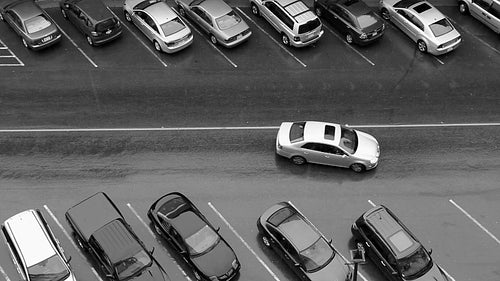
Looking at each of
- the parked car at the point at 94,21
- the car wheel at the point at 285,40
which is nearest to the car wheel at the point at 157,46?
the parked car at the point at 94,21

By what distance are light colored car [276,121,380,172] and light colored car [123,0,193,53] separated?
7.16 m

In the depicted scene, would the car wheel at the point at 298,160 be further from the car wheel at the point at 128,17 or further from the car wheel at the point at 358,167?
the car wheel at the point at 128,17

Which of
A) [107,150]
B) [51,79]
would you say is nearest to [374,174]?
[107,150]

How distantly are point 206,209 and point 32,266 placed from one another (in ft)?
20.8

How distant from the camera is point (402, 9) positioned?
29641mm

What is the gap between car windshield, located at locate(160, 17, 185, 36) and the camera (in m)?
28.5

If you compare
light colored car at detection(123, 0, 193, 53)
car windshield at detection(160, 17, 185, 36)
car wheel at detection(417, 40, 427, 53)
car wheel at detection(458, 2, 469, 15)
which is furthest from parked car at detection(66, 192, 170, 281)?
car wheel at detection(458, 2, 469, 15)

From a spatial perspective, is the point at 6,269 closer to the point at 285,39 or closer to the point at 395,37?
the point at 285,39

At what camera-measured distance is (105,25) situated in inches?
1122

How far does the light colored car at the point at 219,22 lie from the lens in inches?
1129

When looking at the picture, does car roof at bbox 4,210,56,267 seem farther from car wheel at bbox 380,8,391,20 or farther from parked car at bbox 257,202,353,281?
car wheel at bbox 380,8,391,20

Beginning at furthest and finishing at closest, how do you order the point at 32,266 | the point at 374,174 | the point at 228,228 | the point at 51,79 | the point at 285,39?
the point at 285,39 < the point at 51,79 < the point at 374,174 < the point at 228,228 < the point at 32,266

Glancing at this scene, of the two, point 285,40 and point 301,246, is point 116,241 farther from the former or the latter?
point 285,40

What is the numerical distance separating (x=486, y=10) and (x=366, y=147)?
10997mm
